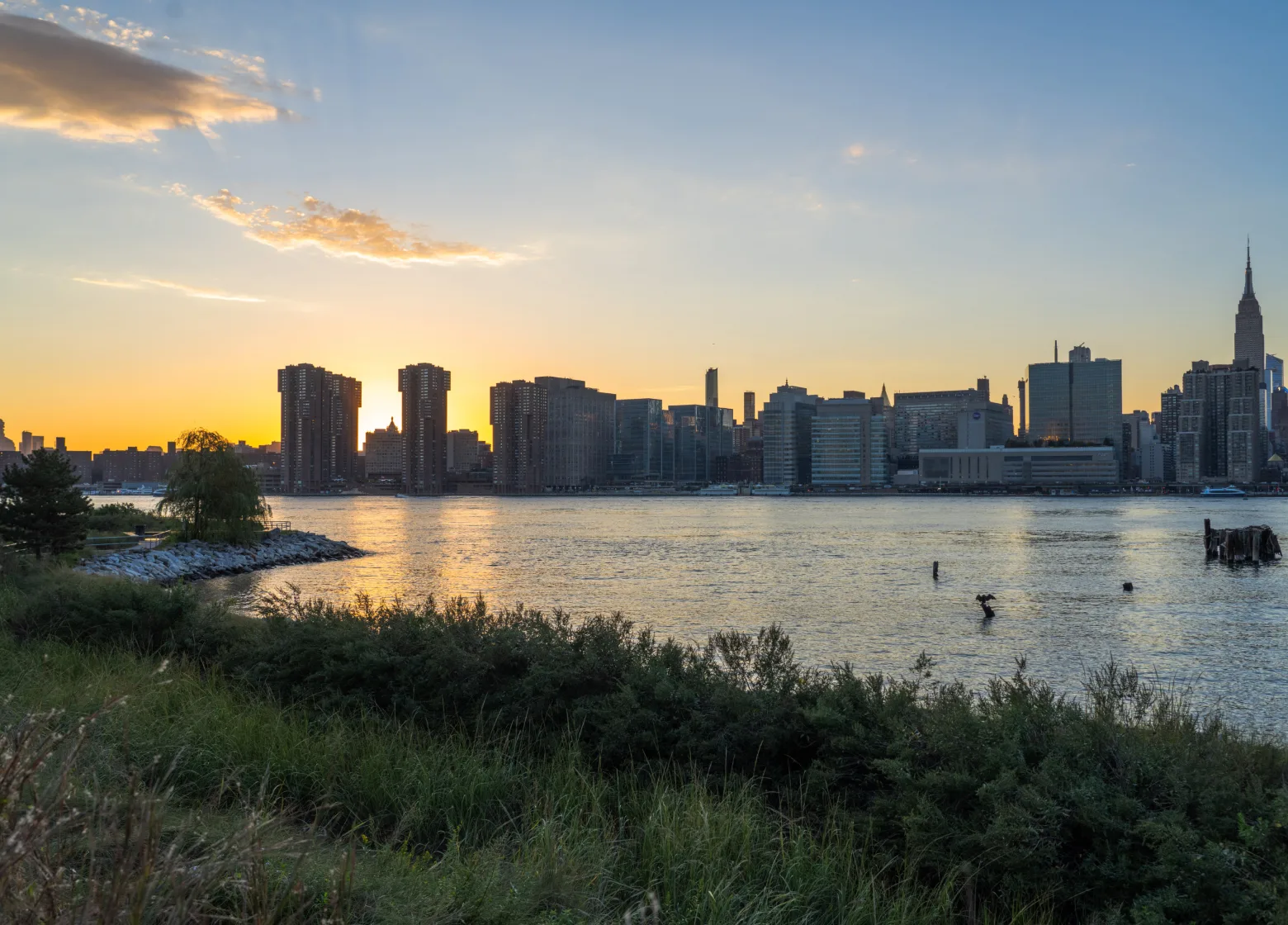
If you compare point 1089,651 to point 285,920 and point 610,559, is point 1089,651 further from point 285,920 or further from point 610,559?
point 610,559

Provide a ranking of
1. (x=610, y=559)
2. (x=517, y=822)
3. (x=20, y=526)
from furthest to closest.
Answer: (x=610, y=559)
(x=20, y=526)
(x=517, y=822)

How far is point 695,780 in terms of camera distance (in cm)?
857

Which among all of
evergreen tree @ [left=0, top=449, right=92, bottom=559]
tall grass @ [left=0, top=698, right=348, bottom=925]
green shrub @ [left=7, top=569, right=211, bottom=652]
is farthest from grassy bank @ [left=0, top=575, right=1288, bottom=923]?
evergreen tree @ [left=0, top=449, right=92, bottom=559]

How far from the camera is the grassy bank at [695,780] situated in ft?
21.6

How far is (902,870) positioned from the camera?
7711 millimetres

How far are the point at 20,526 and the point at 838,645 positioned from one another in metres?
34.2

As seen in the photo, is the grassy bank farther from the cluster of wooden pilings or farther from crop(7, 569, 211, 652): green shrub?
the cluster of wooden pilings

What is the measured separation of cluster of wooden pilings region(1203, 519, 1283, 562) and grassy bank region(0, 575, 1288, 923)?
205 feet

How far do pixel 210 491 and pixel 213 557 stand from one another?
6877 millimetres

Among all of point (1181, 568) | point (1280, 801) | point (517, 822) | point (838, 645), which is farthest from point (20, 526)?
point (1181, 568)

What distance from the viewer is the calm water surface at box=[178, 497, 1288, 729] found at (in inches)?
1050

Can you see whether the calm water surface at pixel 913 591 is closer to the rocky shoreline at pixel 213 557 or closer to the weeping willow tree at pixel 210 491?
the rocky shoreline at pixel 213 557

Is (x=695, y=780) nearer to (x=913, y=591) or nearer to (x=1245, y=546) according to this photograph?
(x=913, y=591)

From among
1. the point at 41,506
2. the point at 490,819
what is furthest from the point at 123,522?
the point at 490,819
